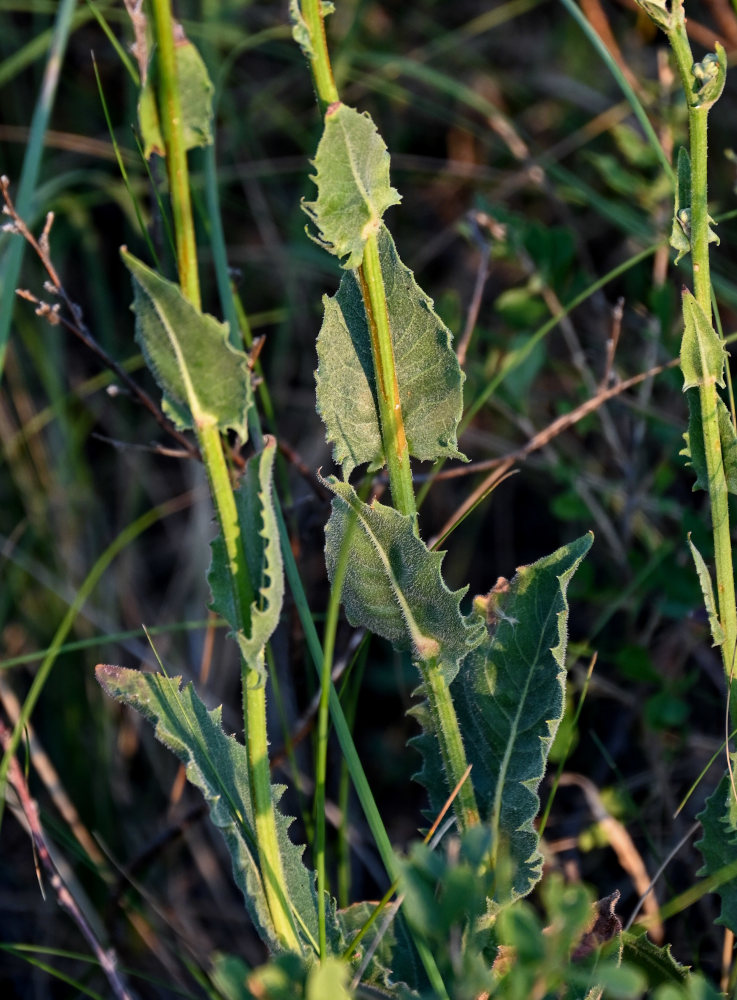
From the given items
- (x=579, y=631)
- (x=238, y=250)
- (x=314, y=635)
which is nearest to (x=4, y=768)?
(x=314, y=635)

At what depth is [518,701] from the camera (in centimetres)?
105

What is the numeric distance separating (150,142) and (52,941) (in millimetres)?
1625

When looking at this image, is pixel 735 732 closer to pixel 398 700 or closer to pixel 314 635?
pixel 314 635

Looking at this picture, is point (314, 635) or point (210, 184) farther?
point (210, 184)

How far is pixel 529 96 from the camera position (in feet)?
9.65

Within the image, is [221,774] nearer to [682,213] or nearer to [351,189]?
[351,189]

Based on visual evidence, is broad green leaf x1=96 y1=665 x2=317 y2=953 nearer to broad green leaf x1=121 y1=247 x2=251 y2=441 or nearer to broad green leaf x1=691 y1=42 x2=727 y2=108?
broad green leaf x1=121 y1=247 x2=251 y2=441

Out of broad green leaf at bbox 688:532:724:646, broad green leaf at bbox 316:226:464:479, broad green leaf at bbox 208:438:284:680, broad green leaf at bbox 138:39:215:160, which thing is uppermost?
broad green leaf at bbox 138:39:215:160

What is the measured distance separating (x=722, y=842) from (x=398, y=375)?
593 mm

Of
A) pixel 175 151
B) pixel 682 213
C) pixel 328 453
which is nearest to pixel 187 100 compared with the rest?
pixel 175 151

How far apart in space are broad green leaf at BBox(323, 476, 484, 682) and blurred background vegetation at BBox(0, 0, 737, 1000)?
41cm

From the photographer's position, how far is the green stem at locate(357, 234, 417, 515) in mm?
924

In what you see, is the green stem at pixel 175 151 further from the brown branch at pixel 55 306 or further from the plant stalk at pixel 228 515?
A: the brown branch at pixel 55 306

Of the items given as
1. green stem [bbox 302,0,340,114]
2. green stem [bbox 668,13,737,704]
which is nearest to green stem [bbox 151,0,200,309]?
green stem [bbox 302,0,340,114]
